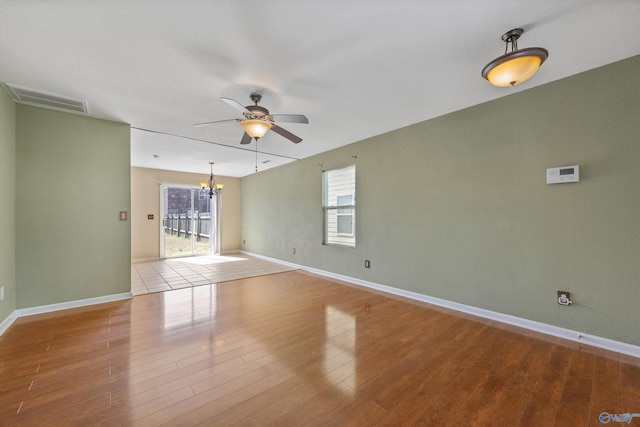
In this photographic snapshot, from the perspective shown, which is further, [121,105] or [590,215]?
[121,105]

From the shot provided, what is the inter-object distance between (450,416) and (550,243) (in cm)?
209

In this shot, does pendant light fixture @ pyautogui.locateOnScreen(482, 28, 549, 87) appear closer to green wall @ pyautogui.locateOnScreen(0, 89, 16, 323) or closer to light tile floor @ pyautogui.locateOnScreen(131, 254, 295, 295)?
green wall @ pyautogui.locateOnScreen(0, 89, 16, 323)

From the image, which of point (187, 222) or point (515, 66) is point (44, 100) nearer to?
point (515, 66)

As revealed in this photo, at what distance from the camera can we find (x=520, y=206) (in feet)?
8.86

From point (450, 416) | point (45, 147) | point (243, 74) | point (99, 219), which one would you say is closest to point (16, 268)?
point (99, 219)

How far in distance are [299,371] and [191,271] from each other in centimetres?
434

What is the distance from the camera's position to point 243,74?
7.77 feet

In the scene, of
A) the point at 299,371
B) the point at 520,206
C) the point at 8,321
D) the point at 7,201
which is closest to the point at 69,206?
the point at 7,201

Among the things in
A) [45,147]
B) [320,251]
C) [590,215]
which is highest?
[45,147]

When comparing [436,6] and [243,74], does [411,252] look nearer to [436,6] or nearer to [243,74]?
[436,6]

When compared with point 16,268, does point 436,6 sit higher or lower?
higher

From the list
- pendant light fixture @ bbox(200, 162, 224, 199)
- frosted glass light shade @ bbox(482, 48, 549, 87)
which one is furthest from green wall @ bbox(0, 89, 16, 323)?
frosted glass light shade @ bbox(482, 48, 549, 87)

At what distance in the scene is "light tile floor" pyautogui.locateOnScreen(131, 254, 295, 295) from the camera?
4340 millimetres

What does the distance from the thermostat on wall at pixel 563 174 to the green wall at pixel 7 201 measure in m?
5.59
